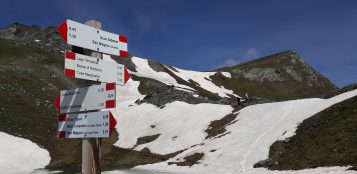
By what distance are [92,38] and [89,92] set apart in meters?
1.73

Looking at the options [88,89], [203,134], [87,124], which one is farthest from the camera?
[203,134]

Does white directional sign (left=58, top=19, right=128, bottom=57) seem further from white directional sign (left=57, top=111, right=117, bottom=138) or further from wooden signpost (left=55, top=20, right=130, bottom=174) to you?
white directional sign (left=57, top=111, right=117, bottom=138)

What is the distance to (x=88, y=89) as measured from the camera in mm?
10703

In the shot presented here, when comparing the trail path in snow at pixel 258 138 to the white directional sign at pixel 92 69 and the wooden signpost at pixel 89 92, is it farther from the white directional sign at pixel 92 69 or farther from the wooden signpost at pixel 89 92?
the wooden signpost at pixel 89 92

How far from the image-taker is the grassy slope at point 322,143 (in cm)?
2816

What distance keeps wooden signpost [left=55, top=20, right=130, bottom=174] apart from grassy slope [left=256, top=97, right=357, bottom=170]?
1980 centimetres

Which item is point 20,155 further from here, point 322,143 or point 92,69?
point 92,69

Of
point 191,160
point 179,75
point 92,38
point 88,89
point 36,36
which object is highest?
point 36,36

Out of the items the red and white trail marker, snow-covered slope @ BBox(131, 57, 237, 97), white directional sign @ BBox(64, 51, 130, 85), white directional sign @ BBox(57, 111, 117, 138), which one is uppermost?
snow-covered slope @ BBox(131, 57, 237, 97)

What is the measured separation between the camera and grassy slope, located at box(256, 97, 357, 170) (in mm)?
28161

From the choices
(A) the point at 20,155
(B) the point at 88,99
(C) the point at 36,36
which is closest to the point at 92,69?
(B) the point at 88,99

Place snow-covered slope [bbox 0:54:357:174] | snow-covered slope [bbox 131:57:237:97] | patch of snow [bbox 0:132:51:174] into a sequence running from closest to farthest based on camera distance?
1. snow-covered slope [bbox 0:54:357:174]
2. patch of snow [bbox 0:132:51:174]
3. snow-covered slope [bbox 131:57:237:97]

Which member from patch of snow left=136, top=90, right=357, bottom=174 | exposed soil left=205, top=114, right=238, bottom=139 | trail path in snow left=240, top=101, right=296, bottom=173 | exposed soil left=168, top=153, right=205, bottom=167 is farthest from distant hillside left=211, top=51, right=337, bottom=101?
exposed soil left=168, top=153, right=205, bottom=167

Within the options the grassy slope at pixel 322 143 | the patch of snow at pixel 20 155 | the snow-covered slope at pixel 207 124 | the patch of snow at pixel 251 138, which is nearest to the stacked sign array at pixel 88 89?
the grassy slope at pixel 322 143
